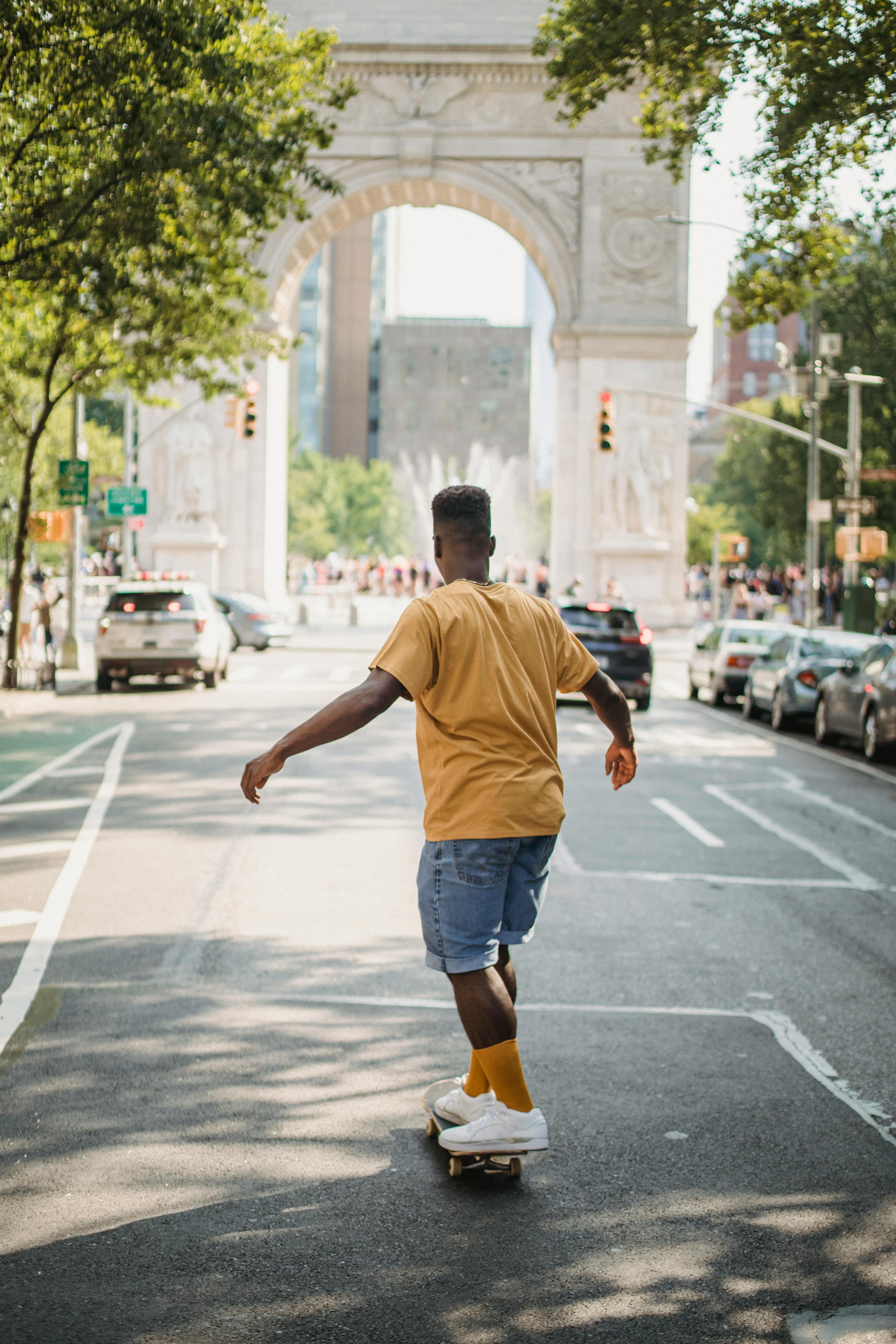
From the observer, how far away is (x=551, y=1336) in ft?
11.3

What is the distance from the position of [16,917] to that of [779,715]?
50.8 ft

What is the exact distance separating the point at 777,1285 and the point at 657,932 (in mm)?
4336

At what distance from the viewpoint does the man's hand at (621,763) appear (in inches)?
196

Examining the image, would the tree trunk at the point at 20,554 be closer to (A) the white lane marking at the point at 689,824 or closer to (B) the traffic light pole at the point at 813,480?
(A) the white lane marking at the point at 689,824

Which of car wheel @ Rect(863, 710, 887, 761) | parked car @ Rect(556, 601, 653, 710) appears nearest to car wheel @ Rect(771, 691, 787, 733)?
parked car @ Rect(556, 601, 653, 710)

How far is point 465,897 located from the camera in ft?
14.3

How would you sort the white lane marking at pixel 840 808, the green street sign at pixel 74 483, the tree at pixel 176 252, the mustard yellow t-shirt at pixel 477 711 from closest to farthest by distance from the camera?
the mustard yellow t-shirt at pixel 477 711
the white lane marking at pixel 840 808
the tree at pixel 176 252
the green street sign at pixel 74 483

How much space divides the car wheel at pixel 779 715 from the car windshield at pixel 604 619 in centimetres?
270

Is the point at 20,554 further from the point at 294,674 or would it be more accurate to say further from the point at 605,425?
the point at 605,425

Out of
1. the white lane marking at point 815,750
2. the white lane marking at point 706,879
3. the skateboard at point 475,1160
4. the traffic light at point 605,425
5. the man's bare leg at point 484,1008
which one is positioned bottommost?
the white lane marking at point 815,750

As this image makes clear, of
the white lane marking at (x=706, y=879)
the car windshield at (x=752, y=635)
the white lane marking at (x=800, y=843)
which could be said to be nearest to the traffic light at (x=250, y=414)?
the car windshield at (x=752, y=635)

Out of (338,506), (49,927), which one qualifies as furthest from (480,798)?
(338,506)

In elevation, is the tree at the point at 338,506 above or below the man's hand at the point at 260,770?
above

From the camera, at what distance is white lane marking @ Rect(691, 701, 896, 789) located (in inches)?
665
